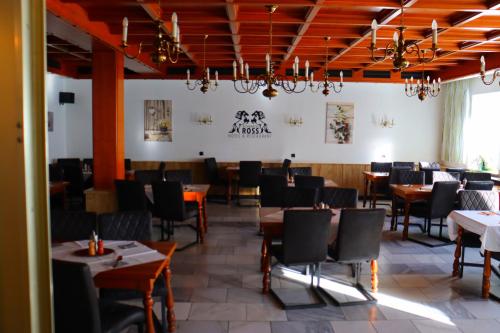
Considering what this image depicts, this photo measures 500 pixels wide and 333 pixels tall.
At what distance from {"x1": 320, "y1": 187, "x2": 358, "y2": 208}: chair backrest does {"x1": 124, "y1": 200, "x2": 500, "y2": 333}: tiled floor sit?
777 millimetres

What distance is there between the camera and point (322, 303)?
384 centimetres

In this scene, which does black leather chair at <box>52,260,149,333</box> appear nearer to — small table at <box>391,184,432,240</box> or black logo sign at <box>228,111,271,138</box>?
small table at <box>391,184,432,240</box>

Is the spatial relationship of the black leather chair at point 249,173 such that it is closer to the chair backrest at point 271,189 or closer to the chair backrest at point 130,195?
the chair backrest at point 271,189

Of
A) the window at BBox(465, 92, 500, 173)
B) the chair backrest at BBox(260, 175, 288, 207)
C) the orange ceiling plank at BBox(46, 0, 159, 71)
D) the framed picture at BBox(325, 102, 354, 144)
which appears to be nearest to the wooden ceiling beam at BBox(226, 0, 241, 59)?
the orange ceiling plank at BBox(46, 0, 159, 71)

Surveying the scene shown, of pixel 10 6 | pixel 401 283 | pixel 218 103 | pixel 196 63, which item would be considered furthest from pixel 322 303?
pixel 218 103

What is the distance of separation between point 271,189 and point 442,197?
2.41 m

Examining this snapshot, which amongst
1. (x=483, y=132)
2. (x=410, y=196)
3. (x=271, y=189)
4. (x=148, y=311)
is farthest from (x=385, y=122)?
(x=148, y=311)

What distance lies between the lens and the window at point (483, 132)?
28.2 feet

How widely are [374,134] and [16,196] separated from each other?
971cm

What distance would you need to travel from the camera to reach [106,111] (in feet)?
20.0

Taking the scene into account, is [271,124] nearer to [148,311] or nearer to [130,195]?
[130,195]

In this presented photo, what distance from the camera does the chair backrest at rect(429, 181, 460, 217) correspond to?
226 inches

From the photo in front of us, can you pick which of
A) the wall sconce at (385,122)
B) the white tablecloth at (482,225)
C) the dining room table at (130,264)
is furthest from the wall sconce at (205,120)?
the dining room table at (130,264)

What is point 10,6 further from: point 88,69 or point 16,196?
point 88,69
